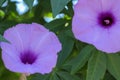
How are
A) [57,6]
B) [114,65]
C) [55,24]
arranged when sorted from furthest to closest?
1. [55,24]
2. [114,65]
3. [57,6]

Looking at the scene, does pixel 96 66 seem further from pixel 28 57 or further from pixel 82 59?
pixel 28 57

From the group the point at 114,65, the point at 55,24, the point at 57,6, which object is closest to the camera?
the point at 57,6

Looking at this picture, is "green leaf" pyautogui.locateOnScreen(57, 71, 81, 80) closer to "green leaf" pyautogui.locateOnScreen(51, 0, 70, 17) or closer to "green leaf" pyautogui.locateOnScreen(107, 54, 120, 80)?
"green leaf" pyautogui.locateOnScreen(107, 54, 120, 80)

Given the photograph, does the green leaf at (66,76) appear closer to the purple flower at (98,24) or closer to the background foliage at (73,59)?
the background foliage at (73,59)

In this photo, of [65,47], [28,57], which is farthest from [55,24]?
[28,57]

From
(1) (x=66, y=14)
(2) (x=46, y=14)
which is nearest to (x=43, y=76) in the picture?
(1) (x=66, y=14)

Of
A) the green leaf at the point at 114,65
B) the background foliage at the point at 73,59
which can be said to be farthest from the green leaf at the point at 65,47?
the green leaf at the point at 114,65
